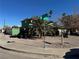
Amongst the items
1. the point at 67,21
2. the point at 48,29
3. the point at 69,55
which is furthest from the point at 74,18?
the point at 69,55

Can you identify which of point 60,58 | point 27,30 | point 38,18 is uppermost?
point 38,18

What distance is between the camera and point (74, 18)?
182 feet

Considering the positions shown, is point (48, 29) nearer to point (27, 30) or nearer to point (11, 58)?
point (27, 30)

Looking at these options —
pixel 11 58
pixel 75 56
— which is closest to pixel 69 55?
pixel 75 56

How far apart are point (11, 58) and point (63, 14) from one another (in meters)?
49.1

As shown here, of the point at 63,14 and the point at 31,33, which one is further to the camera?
the point at 63,14

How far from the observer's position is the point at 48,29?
36.8 metres

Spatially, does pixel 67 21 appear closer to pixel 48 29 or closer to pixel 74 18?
pixel 74 18

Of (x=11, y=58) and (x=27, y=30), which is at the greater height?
(x=27, y=30)

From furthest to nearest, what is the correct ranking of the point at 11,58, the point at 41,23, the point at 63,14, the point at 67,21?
the point at 63,14 < the point at 67,21 < the point at 41,23 < the point at 11,58

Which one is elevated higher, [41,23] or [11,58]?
[41,23]

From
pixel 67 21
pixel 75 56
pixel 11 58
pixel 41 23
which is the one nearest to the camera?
pixel 11 58

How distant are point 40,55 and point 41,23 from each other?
21279 millimetres

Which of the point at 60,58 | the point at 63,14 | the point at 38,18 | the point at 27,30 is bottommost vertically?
the point at 60,58
